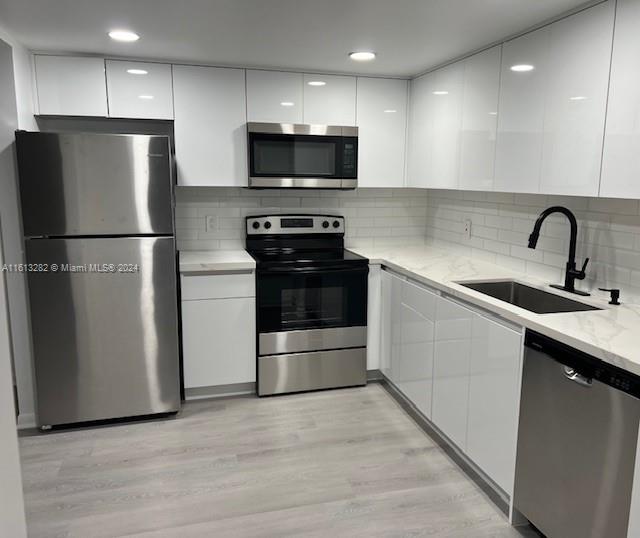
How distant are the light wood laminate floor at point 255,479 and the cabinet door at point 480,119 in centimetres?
149

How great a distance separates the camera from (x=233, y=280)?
316 cm

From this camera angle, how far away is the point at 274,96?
130 inches

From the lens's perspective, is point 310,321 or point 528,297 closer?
point 528,297

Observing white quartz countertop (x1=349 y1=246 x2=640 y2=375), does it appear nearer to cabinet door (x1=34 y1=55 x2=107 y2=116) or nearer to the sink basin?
the sink basin

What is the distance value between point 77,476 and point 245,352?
116 cm

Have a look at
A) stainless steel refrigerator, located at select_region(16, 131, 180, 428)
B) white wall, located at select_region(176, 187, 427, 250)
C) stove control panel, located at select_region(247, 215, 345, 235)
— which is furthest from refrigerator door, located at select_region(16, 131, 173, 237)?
stove control panel, located at select_region(247, 215, 345, 235)

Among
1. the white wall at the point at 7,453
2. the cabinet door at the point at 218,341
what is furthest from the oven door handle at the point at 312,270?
the white wall at the point at 7,453

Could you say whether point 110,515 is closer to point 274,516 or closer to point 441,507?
point 274,516

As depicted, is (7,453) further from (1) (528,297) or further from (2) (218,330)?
(1) (528,297)

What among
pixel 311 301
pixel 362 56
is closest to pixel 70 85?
pixel 362 56

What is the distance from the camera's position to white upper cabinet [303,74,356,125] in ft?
11.1

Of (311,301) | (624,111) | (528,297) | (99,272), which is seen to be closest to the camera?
(624,111)

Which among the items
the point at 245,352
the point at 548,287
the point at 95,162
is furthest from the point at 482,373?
the point at 95,162

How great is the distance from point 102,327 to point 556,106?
2538mm
